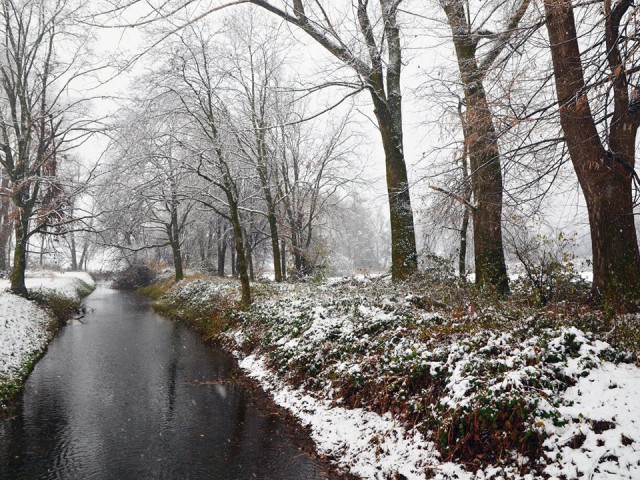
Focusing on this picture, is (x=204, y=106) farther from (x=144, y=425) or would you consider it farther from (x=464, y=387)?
(x=464, y=387)

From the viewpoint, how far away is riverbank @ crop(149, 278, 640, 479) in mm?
3916

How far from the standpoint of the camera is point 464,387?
4.77 meters

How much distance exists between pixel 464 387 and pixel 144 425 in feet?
16.8

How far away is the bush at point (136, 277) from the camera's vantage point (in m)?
34.0

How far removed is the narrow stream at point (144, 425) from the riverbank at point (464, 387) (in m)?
0.84

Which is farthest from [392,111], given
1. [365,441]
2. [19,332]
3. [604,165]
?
[19,332]

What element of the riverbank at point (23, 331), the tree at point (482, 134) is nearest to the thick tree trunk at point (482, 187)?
the tree at point (482, 134)

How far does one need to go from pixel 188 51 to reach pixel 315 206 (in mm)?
9441

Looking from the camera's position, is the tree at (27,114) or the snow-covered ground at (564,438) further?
the tree at (27,114)

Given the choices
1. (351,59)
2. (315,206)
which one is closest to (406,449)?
(351,59)

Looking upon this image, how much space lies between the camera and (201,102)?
13258mm

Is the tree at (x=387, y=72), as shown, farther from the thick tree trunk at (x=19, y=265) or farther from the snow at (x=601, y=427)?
the thick tree trunk at (x=19, y=265)

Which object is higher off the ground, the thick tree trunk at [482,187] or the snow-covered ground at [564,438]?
the thick tree trunk at [482,187]

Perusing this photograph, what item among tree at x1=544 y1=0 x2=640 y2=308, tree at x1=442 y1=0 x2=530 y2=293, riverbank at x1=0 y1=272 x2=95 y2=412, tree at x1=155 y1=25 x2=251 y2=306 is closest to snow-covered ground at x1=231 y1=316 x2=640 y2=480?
tree at x1=544 y1=0 x2=640 y2=308
